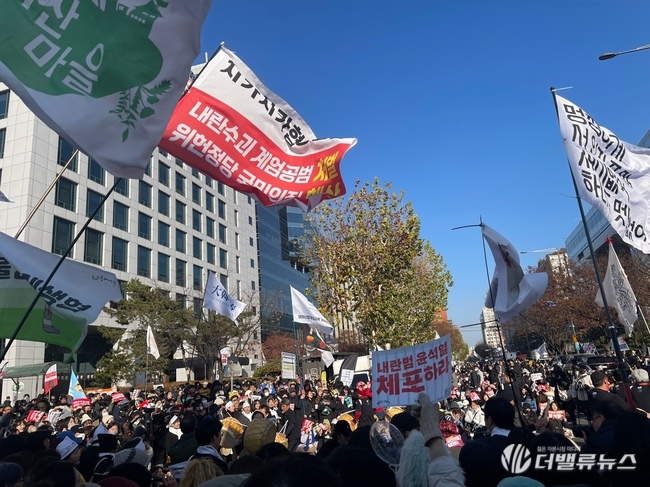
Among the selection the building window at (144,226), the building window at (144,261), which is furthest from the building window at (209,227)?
the building window at (144,261)

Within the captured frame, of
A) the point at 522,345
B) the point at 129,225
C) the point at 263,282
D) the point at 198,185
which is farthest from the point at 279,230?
the point at 522,345

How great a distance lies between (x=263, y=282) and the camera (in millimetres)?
65188

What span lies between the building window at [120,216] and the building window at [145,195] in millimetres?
2143

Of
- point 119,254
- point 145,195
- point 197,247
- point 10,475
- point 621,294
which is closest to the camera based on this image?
point 10,475

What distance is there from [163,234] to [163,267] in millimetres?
3244

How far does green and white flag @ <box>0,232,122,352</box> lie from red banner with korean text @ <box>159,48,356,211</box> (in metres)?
1.83

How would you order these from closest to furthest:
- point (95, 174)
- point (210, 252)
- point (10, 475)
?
point (10, 475) < point (95, 174) < point (210, 252)

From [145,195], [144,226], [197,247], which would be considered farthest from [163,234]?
[197,247]

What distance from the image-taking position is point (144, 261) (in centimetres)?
4109

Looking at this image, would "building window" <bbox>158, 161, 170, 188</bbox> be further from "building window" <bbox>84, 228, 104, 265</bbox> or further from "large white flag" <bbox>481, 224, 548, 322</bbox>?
"large white flag" <bbox>481, 224, 548, 322</bbox>

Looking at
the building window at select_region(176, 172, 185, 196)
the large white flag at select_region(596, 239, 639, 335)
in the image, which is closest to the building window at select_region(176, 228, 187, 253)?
the building window at select_region(176, 172, 185, 196)

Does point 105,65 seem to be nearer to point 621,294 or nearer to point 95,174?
point 621,294

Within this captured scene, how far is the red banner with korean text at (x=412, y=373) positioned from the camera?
6.16 meters

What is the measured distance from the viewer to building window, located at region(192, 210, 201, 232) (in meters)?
49.6
